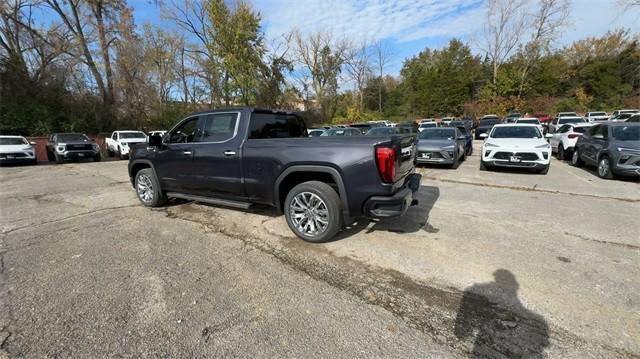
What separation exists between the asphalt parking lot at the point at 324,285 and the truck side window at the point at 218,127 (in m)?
1.37

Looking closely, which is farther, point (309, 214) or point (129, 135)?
point (129, 135)

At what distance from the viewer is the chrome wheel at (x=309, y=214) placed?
12.9 feet

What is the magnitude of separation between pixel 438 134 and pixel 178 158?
9.24 metres

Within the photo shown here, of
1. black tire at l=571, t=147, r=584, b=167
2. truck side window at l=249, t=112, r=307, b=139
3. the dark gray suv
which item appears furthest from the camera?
black tire at l=571, t=147, r=584, b=167

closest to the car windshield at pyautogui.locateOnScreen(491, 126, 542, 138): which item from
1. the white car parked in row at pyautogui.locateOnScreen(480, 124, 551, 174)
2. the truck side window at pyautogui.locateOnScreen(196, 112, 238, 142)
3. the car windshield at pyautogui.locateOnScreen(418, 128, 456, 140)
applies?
the white car parked in row at pyautogui.locateOnScreen(480, 124, 551, 174)

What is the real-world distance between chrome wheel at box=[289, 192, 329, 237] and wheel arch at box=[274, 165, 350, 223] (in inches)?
9.7

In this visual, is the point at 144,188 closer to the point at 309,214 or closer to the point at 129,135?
the point at 309,214

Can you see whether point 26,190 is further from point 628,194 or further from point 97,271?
point 628,194

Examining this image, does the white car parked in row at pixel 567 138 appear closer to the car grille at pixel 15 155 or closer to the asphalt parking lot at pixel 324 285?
the asphalt parking lot at pixel 324 285

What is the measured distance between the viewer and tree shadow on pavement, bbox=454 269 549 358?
2135 mm

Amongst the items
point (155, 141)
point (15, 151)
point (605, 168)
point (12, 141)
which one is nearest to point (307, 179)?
point (155, 141)

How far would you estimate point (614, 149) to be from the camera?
25.6 feet

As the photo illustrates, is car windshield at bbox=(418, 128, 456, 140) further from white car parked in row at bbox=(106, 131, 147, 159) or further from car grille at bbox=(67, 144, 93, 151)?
car grille at bbox=(67, 144, 93, 151)

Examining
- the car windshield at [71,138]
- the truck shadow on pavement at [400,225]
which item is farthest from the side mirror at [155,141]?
the car windshield at [71,138]
